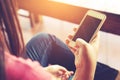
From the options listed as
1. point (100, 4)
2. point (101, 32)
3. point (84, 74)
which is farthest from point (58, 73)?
point (101, 32)

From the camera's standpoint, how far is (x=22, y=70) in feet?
1.68

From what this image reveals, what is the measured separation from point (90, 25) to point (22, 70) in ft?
1.33

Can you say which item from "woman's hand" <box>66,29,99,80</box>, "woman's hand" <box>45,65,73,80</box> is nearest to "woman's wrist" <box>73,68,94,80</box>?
"woman's hand" <box>66,29,99,80</box>

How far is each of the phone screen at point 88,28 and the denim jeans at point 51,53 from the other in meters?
0.16

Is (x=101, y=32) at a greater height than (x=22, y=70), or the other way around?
(x=22, y=70)

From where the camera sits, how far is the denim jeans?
100 cm

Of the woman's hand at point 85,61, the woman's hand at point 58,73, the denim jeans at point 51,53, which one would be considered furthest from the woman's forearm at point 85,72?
the denim jeans at point 51,53

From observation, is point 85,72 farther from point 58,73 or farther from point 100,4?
point 100,4

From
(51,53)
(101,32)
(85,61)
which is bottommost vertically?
(101,32)

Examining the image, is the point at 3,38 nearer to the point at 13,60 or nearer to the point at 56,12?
the point at 13,60

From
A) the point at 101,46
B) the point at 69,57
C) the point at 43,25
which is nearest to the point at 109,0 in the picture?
the point at 69,57

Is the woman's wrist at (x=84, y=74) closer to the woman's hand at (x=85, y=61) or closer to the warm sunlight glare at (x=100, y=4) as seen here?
the woman's hand at (x=85, y=61)

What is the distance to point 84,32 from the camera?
2.84 ft

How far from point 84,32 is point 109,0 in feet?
0.63
